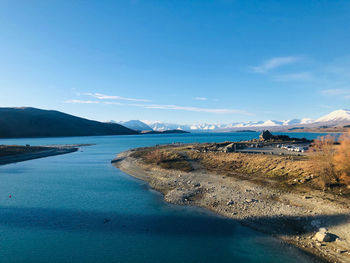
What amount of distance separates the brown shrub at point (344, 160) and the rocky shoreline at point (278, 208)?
3740mm

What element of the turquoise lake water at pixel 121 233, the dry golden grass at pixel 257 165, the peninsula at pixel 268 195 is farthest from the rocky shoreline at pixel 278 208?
the dry golden grass at pixel 257 165

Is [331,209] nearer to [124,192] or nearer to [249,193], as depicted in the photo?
[249,193]

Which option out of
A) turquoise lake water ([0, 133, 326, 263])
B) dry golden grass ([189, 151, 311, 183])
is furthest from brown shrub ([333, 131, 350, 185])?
turquoise lake water ([0, 133, 326, 263])

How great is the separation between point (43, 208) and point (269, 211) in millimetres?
28067

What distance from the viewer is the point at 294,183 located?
2959cm

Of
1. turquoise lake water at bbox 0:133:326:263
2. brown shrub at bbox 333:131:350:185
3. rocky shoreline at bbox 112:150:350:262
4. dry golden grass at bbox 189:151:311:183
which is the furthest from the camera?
dry golden grass at bbox 189:151:311:183

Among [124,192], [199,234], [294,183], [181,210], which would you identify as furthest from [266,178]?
[124,192]

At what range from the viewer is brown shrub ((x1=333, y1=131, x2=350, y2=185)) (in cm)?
2524

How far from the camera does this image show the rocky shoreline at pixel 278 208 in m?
17.0

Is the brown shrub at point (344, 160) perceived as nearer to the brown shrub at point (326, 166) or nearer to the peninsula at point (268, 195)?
the brown shrub at point (326, 166)

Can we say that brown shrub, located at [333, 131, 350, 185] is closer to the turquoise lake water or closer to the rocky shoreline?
the rocky shoreline

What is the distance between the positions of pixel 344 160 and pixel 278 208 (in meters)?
10.8

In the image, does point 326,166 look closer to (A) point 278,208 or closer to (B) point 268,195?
(B) point 268,195

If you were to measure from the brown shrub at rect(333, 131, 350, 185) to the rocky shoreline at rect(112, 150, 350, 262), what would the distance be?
374 cm
